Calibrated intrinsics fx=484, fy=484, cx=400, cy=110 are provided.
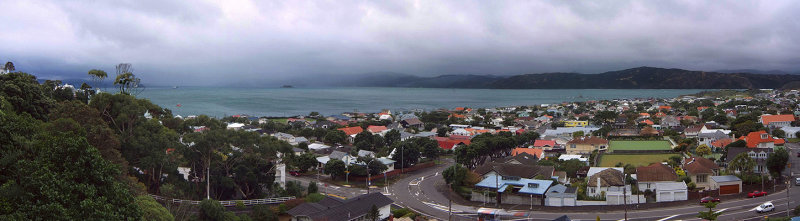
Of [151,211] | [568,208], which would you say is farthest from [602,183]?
[151,211]

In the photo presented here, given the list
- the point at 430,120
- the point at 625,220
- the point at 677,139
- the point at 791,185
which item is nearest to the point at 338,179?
the point at 625,220

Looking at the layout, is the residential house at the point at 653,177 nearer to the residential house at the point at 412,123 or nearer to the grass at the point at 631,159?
the grass at the point at 631,159

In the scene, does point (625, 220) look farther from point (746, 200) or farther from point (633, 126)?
point (633, 126)

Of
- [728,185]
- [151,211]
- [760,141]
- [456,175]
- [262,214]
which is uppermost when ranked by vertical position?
[151,211]

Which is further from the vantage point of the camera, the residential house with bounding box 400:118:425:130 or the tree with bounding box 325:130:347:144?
the residential house with bounding box 400:118:425:130

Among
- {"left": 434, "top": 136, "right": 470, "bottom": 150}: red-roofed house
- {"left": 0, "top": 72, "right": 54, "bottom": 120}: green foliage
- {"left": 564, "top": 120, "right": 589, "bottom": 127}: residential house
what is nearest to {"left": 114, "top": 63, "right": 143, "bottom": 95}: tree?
{"left": 0, "top": 72, "right": 54, "bottom": 120}: green foliage

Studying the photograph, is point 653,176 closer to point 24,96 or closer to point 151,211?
point 151,211

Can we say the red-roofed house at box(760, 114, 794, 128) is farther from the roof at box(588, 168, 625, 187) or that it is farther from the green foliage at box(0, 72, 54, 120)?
the green foliage at box(0, 72, 54, 120)
